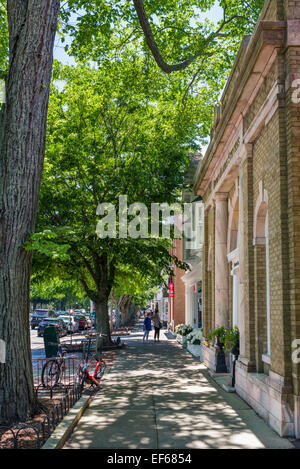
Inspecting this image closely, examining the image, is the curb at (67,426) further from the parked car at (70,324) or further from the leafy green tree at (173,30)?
the parked car at (70,324)

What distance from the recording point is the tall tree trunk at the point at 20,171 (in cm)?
779

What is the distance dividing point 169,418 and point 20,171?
4919 millimetres

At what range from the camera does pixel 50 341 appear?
46.2ft

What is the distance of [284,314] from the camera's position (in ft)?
25.0

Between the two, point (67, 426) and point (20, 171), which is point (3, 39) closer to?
point (20, 171)

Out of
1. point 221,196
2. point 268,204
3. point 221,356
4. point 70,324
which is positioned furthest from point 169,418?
point 70,324

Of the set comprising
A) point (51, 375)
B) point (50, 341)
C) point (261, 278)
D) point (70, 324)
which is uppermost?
point (261, 278)

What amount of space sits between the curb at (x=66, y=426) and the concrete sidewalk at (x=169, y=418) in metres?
0.11

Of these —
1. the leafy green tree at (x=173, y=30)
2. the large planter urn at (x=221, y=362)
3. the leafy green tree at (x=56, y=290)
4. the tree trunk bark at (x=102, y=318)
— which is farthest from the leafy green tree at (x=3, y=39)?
the leafy green tree at (x=56, y=290)

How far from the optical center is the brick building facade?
7.52 meters

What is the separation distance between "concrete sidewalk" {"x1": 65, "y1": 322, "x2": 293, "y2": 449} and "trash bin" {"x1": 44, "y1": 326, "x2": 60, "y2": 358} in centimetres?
172

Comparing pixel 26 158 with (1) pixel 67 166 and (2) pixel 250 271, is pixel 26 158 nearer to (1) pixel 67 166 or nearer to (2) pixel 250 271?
(2) pixel 250 271

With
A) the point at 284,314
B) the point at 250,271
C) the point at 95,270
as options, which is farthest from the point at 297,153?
the point at 95,270

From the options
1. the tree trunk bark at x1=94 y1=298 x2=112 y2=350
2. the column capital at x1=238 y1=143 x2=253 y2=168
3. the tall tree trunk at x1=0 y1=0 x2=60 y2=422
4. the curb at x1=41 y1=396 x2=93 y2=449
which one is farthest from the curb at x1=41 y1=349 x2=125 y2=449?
the tree trunk bark at x1=94 y1=298 x2=112 y2=350
